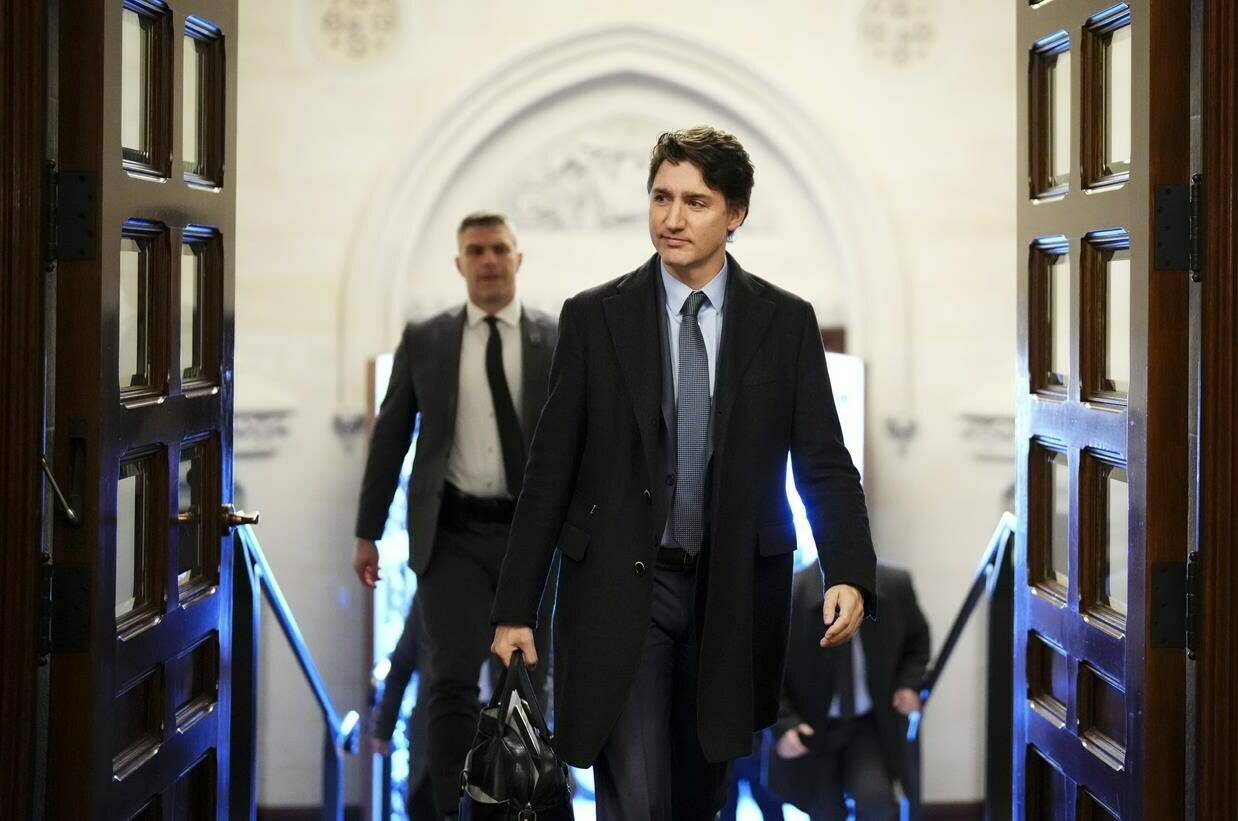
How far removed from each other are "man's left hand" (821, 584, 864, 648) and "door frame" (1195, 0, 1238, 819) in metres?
0.54

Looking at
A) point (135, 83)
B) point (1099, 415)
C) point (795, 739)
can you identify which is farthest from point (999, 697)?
point (135, 83)

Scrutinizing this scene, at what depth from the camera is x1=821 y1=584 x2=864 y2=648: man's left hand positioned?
8.99 ft

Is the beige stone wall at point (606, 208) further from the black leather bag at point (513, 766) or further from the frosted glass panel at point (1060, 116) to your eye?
the black leather bag at point (513, 766)

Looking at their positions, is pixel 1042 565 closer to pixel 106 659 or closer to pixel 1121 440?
pixel 1121 440

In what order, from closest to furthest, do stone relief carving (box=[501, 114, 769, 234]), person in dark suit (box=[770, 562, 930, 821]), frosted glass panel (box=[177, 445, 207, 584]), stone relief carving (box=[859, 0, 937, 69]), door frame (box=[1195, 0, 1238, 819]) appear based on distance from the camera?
door frame (box=[1195, 0, 1238, 819]) < frosted glass panel (box=[177, 445, 207, 584]) < person in dark suit (box=[770, 562, 930, 821]) < stone relief carving (box=[859, 0, 937, 69]) < stone relief carving (box=[501, 114, 769, 234])

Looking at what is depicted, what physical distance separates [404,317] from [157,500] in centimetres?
424

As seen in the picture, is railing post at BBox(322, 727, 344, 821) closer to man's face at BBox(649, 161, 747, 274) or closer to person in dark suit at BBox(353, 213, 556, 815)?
person in dark suit at BBox(353, 213, 556, 815)

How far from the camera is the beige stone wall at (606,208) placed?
22.7 ft

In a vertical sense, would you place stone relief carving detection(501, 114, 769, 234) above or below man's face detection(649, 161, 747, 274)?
above

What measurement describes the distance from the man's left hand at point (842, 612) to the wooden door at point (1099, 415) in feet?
1.39

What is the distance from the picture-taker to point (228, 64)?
10.5ft

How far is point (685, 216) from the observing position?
290cm

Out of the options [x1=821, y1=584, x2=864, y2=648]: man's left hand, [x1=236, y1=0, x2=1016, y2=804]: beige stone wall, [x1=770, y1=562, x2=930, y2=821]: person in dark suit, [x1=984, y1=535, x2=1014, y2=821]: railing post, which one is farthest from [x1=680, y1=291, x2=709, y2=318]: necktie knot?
[x1=236, y1=0, x2=1016, y2=804]: beige stone wall

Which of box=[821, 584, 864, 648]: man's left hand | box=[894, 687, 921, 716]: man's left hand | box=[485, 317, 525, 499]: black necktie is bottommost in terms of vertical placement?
box=[894, 687, 921, 716]: man's left hand
